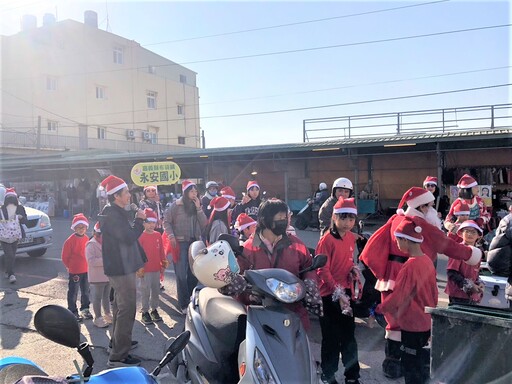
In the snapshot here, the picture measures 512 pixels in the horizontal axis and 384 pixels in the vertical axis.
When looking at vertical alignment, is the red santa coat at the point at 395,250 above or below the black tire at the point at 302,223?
above

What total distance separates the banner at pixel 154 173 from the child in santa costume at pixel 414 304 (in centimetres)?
902

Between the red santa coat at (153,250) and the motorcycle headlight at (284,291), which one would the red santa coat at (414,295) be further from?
the red santa coat at (153,250)

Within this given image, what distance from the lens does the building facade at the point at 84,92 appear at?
3183 cm

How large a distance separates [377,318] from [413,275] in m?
1.84

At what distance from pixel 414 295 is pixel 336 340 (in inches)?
32.7

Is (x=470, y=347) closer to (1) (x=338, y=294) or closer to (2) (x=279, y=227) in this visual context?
(1) (x=338, y=294)

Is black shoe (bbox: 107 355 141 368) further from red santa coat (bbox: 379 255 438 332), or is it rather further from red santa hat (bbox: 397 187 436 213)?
red santa hat (bbox: 397 187 436 213)

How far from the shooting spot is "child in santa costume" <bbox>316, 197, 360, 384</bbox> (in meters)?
3.58

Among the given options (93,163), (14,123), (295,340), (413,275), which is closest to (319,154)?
(93,163)

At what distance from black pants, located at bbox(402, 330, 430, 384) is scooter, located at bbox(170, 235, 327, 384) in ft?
4.06

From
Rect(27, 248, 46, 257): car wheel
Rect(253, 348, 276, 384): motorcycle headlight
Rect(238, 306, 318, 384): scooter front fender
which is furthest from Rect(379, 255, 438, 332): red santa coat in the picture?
Rect(27, 248, 46, 257): car wheel

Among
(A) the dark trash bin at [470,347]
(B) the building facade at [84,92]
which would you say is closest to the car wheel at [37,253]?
(A) the dark trash bin at [470,347]

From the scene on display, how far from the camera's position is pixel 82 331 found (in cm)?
533

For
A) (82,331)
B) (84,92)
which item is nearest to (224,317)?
(82,331)
